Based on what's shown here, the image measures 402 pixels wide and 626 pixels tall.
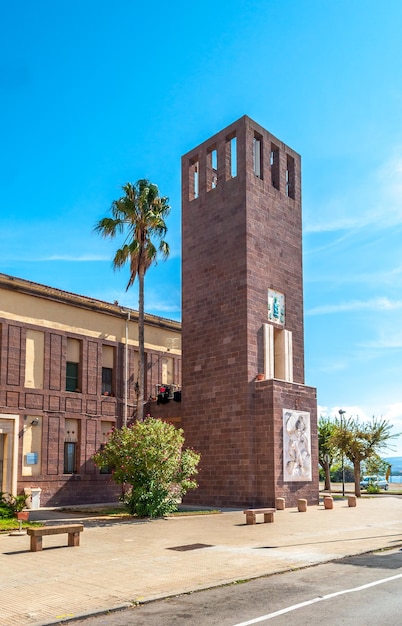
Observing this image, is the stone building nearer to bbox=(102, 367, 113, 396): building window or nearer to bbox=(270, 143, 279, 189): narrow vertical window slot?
→ bbox=(102, 367, 113, 396): building window

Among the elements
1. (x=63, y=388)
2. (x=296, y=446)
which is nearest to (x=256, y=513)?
(x=296, y=446)

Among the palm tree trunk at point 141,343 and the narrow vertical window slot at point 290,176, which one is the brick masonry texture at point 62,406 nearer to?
the palm tree trunk at point 141,343

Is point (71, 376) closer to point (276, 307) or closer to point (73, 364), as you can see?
point (73, 364)

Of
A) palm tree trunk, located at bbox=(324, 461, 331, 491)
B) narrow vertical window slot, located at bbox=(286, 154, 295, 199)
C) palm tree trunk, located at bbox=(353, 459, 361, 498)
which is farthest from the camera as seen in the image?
palm tree trunk, located at bbox=(324, 461, 331, 491)

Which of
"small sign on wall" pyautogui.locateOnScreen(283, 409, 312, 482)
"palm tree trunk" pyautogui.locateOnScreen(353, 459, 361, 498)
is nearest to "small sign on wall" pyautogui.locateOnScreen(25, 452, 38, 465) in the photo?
"small sign on wall" pyautogui.locateOnScreen(283, 409, 312, 482)

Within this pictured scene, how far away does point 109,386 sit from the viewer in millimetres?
32000

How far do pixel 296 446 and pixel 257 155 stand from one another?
1373 centimetres

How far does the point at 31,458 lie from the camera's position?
89.6ft

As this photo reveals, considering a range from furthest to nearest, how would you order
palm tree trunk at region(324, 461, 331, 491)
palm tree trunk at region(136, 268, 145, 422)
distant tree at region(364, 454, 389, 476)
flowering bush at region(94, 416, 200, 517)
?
palm tree trunk at region(324, 461, 331, 491)
distant tree at region(364, 454, 389, 476)
palm tree trunk at region(136, 268, 145, 422)
flowering bush at region(94, 416, 200, 517)

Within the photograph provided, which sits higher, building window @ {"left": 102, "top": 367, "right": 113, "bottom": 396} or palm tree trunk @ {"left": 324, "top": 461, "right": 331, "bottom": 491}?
building window @ {"left": 102, "top": 367, "right": 113, "bottom": 396}

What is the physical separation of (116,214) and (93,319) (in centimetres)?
528

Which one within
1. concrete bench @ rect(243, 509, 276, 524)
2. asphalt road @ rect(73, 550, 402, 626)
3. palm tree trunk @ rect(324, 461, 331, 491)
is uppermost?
asphalt road @ rect(73, 550, 402, 626)

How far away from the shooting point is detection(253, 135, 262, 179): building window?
99.9 feet

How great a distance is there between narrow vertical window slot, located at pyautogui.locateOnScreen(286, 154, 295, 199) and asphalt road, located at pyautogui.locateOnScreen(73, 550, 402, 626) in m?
23.2
